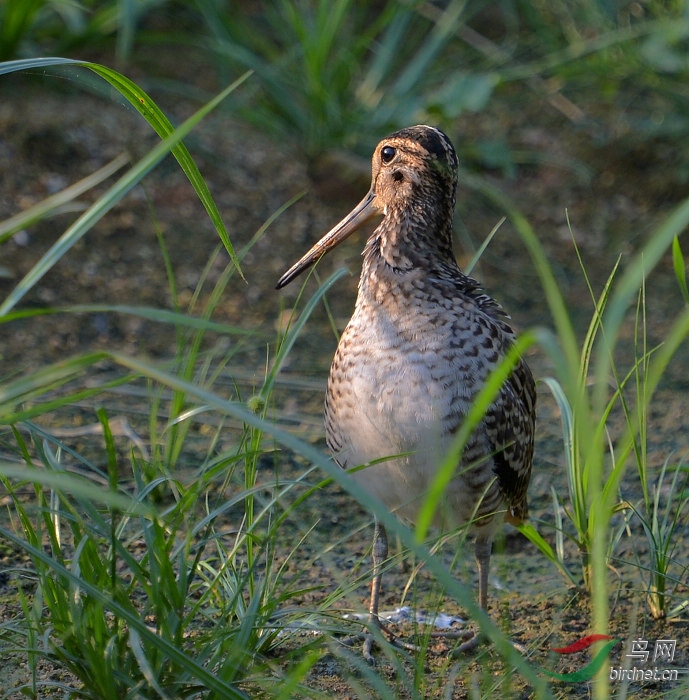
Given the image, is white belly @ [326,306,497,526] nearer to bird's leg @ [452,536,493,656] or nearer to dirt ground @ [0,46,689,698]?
bird's leg @ [452,536,493,656]

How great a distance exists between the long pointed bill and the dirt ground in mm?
615

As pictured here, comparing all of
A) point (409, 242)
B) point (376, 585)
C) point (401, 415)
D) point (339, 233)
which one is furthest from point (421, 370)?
point (339, 233)

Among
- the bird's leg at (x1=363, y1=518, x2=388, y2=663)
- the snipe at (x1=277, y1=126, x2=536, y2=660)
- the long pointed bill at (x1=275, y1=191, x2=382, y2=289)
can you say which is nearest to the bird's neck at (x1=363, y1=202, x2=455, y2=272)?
the snipe at (x1=277, y1=126, x2=536, y2=660)

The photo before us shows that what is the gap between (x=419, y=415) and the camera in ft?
9.51

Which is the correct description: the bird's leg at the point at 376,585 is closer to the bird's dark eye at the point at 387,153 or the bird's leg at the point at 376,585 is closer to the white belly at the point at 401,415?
the white belly at the point at 401,415

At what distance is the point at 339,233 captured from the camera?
3.54m

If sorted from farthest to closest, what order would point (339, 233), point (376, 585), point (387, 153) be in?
point (339, 233) < point (387, 153) < point (376, 585)

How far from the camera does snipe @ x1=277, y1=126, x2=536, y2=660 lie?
2920mm

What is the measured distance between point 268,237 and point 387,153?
220cm

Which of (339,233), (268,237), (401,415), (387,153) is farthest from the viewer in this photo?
(268,237)

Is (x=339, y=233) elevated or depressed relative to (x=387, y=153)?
depressed

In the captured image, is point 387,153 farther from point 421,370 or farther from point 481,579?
point 481,579

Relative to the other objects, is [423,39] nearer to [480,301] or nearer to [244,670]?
[480,301]

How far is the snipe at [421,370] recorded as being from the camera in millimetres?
2920
